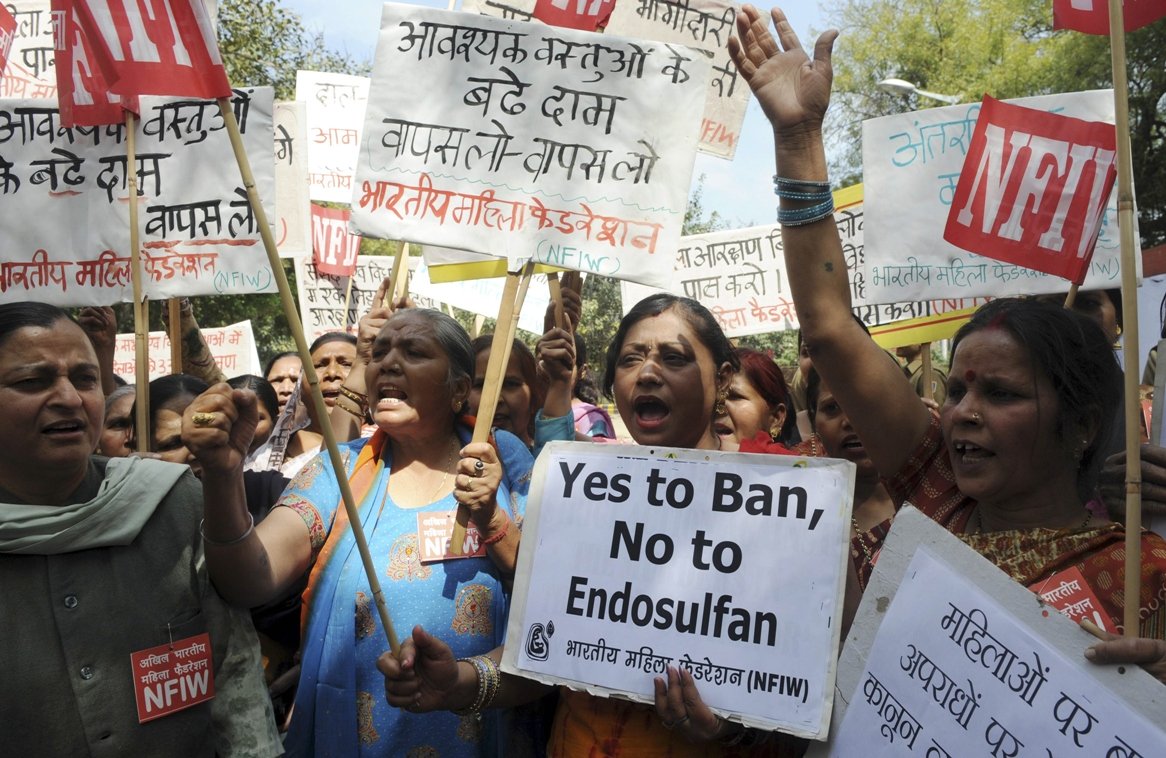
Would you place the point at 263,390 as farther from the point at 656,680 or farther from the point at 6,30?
the point at 656,680

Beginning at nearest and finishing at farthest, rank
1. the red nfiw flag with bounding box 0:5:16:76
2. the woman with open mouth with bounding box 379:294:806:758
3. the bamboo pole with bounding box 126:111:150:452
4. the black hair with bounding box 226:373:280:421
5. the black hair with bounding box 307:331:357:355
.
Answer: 1. the woman with open mouth with bounding box 379:294:806:758
2. the bamboo pole with bounding box 126:111:150:452
3. the red nfiw flag with bounding box 0:5:16:76
4. the black hair with bounding box 226:373:280:421
5. the black hair with bounding box 307:331:357:355

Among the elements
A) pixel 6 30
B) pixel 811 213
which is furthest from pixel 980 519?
pixel 6 30

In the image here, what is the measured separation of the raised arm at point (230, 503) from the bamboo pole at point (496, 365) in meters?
0.47

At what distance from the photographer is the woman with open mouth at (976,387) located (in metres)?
2.13

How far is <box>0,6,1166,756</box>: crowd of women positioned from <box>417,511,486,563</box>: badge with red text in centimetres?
2

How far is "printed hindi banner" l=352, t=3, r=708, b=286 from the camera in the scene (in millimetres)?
3160

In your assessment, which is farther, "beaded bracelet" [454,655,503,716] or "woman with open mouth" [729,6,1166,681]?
"beaded bracelet" [454,655,503,716]

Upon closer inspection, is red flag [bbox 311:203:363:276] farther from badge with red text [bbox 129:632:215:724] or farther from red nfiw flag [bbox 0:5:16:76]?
badge with red text [bbox 129:632:215:724]

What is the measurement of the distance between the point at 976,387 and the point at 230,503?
1734mm

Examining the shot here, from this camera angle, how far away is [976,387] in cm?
219

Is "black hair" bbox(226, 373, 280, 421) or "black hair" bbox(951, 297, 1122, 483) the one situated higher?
"black hair" bbox(951, 297, 1122, 483)

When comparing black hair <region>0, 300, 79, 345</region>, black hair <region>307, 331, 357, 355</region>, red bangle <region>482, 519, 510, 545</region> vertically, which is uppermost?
black hair <region>0, 300, 79, 345</region>

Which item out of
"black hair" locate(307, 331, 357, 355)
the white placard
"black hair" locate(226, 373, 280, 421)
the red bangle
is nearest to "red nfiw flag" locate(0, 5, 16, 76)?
"black hair" locate(226, 373, 280, 421)

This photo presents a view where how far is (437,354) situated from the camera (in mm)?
3107
